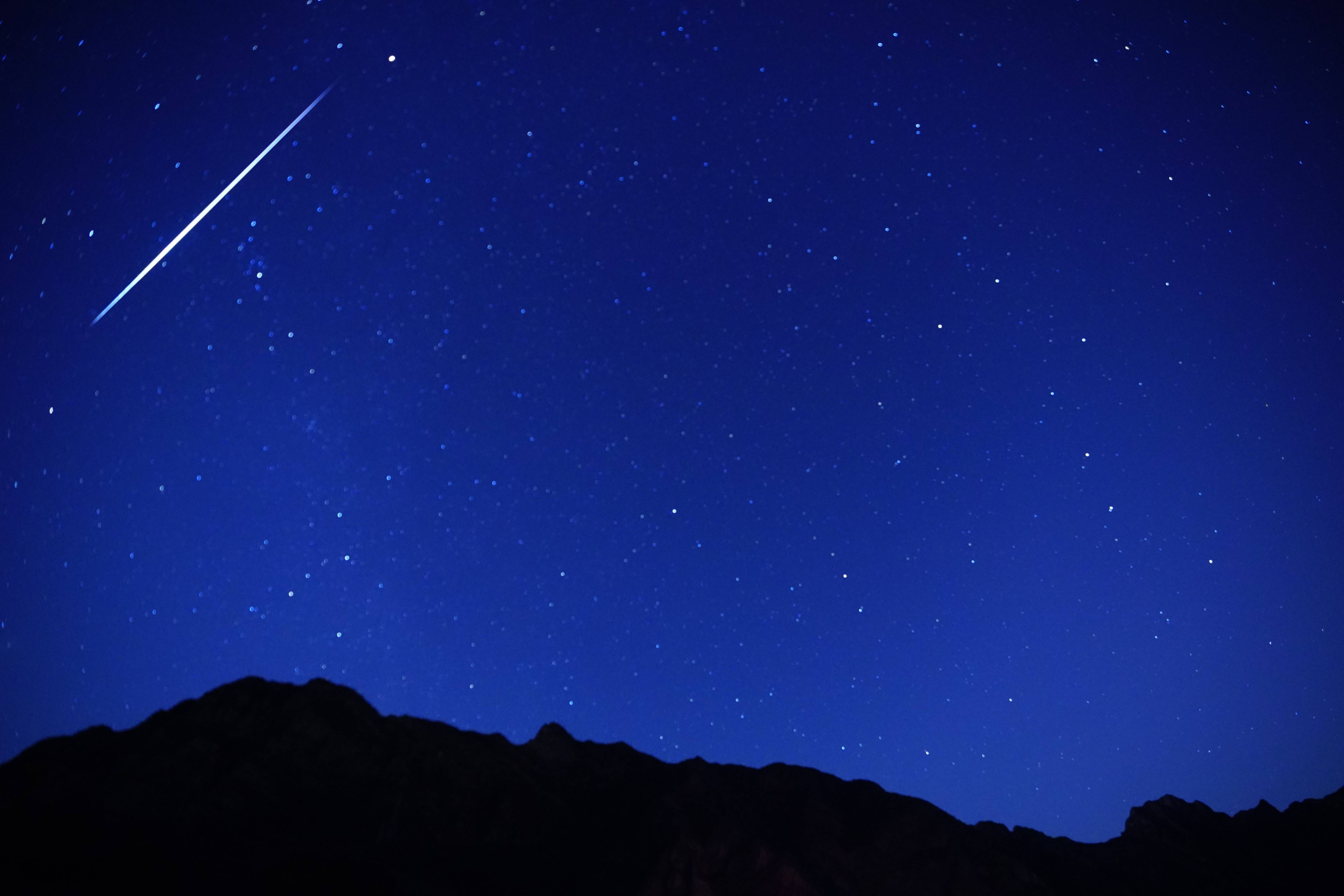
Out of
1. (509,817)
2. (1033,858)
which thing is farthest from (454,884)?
(1033,858)

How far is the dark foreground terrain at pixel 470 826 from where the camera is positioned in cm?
2227

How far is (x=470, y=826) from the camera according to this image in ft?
92.2

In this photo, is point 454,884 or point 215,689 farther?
point 215,689

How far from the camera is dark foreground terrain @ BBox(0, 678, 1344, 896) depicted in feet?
73.0

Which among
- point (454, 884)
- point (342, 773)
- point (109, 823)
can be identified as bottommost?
point (454, 884)

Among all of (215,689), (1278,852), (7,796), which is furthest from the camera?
(1278,852)

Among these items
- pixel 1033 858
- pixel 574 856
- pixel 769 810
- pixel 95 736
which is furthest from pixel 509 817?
pixel 1033 858

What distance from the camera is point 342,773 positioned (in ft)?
91.8

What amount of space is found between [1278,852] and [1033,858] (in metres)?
15.4

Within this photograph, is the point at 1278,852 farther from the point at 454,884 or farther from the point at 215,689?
the point at 215,689

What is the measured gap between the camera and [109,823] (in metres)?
22.6

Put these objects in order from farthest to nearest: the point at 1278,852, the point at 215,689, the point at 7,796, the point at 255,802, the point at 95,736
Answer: the point at 1278,852 → the point at 215,689 → the point at 95,736 → the point at 255,802 → the point at 7,796

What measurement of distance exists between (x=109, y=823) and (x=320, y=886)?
305 inches

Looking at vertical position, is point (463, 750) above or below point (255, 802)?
above
